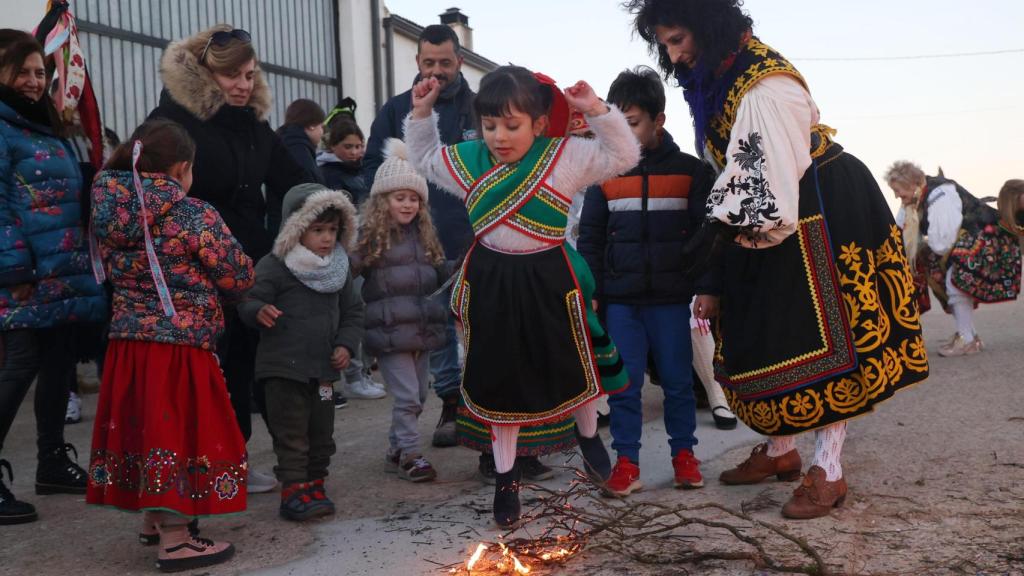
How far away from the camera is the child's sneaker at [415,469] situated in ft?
14.2

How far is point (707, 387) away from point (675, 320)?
151 cm

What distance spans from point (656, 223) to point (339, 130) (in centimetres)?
337

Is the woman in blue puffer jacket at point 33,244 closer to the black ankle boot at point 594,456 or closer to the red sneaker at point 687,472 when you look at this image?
the black ankle boot at point 594,456

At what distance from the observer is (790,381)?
136 inches

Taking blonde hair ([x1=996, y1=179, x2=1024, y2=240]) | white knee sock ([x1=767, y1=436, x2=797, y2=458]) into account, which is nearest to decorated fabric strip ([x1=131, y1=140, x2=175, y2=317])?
white knee sock ([x1=767, y1=436, x2=797, y2=458])

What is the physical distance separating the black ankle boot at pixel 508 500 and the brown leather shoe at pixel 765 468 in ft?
3.37

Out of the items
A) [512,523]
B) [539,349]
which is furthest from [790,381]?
[512,523]

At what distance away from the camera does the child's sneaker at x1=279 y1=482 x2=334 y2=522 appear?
12.5 feet

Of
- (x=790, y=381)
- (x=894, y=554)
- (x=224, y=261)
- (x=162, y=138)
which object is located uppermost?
(x=162, y=138)

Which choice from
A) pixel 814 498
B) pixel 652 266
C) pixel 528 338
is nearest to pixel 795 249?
pixel 652 266

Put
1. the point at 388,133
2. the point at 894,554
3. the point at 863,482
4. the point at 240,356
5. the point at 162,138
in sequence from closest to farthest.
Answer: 1. the point at 894,554
2. the point at 162,138
3. the point at 863,482
4. the point at 240,356
5. the point at 388,133

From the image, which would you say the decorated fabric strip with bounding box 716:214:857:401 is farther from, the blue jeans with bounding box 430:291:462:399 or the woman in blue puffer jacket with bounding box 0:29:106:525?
the woman in blue puffer jacket with bounding box 0:29:106:525

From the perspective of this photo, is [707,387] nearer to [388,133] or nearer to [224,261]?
[388,133]

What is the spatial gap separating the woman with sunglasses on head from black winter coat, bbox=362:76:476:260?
3.11 feet
